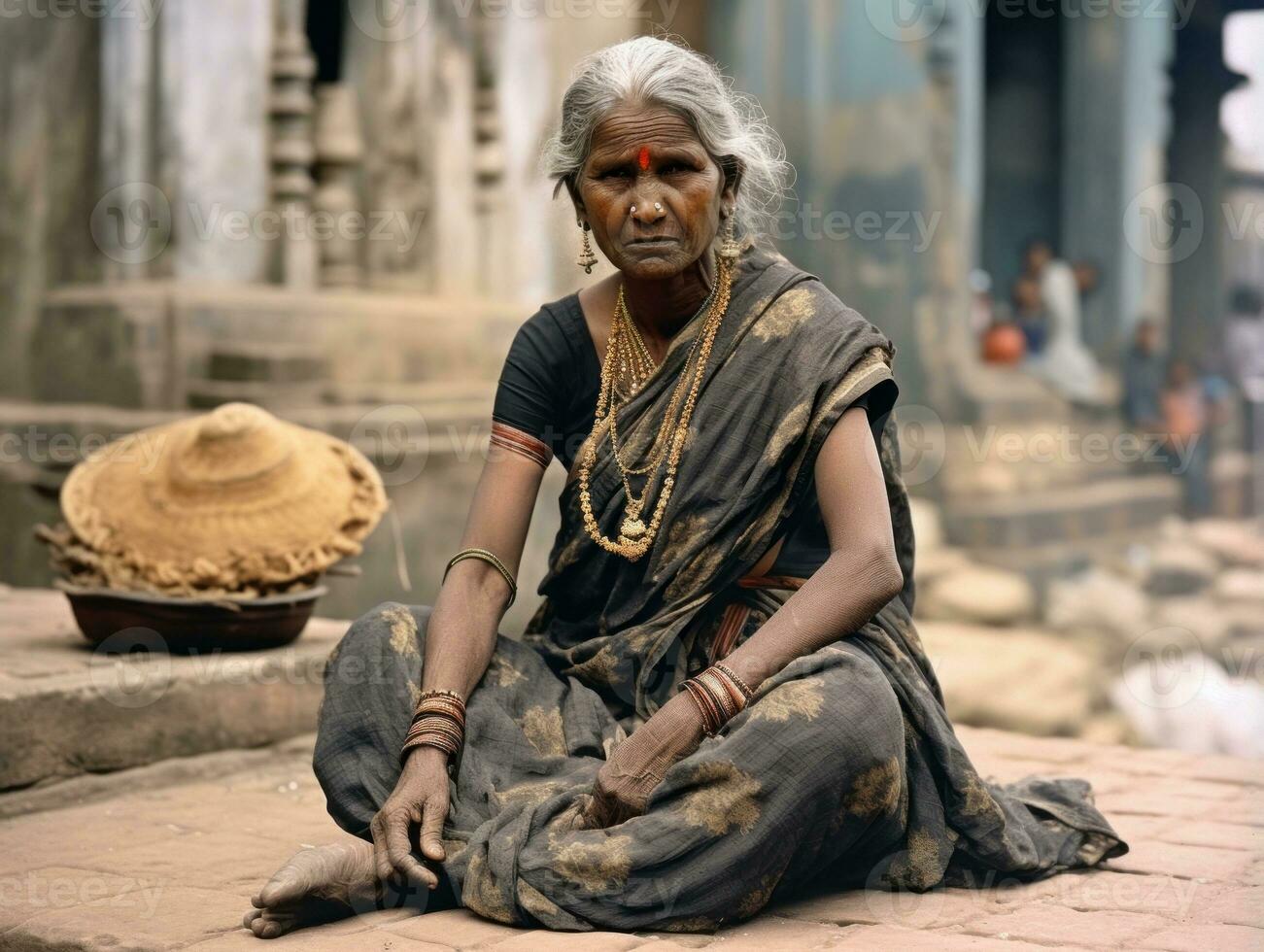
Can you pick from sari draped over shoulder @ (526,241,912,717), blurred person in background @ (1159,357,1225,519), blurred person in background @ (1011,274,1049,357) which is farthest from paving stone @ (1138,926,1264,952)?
blurred person in background @ (1159,357,1225,519)

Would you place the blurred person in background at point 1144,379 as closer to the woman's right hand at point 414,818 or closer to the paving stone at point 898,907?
Result: the paving stone at point 898,907

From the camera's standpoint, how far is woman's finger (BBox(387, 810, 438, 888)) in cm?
286

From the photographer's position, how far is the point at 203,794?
4.23m

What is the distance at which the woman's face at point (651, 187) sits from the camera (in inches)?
124

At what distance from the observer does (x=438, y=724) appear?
3053mm

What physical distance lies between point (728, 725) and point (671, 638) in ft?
1.20

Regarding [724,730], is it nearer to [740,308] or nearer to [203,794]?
[740,308]

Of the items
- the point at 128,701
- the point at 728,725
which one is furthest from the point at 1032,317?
the point at 728,725

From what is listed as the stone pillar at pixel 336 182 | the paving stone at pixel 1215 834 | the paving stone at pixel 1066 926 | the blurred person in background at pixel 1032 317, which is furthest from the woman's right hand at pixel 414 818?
the blurred person in background at pixel 1032 317

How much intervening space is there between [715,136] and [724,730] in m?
1.09

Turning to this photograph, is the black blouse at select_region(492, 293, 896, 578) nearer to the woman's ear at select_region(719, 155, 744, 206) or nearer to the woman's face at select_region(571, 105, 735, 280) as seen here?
the woman's face at select_region(571, 105, 735, 280)

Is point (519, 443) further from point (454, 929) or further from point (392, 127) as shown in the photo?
point (392, 127)

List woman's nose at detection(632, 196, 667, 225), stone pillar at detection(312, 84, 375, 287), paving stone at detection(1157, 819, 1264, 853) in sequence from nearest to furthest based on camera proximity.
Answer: woman's nose at detection(632, 196, 667, 225) → paving stone at detection(1157, 819, 1264, 853) → stone pillar at detection(312, 84, 375, 287)

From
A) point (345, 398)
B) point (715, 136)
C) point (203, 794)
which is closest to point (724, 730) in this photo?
point (715, 136)
